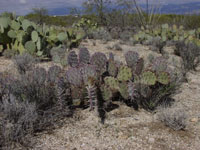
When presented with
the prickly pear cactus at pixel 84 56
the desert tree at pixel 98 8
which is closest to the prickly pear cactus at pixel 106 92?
the prickly pear cactus at pixel 84 56

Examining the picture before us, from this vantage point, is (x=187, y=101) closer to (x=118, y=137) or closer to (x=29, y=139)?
(x=118, y=137)

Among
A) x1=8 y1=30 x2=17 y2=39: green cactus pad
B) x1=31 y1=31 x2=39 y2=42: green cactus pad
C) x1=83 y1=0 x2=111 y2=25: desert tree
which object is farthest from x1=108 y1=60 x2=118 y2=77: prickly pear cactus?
x1=83 y1=0 x2=111 y2=25: desert tree

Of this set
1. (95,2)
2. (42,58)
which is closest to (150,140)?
(42,58)

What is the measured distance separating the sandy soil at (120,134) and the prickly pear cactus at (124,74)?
416mm

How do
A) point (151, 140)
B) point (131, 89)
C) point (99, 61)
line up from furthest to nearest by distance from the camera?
point (99, 61)
point (131, 89)
point (151, 140)

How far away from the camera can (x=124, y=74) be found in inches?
135

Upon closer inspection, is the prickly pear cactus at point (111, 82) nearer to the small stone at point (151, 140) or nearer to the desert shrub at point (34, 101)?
the desert shrub at point (34, 101)

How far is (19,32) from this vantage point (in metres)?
6.03

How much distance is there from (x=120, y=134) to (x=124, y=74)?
100cm

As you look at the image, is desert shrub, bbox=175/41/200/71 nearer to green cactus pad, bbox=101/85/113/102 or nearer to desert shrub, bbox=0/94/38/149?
green cactus pad, bbox=101/85/113/102

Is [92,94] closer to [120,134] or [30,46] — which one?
[120,134]

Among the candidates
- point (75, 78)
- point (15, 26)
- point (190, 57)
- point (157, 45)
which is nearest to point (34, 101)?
point (75, 78)

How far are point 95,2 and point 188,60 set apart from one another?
34.3 feet

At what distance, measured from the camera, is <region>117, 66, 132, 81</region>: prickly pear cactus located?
11.2 feet
